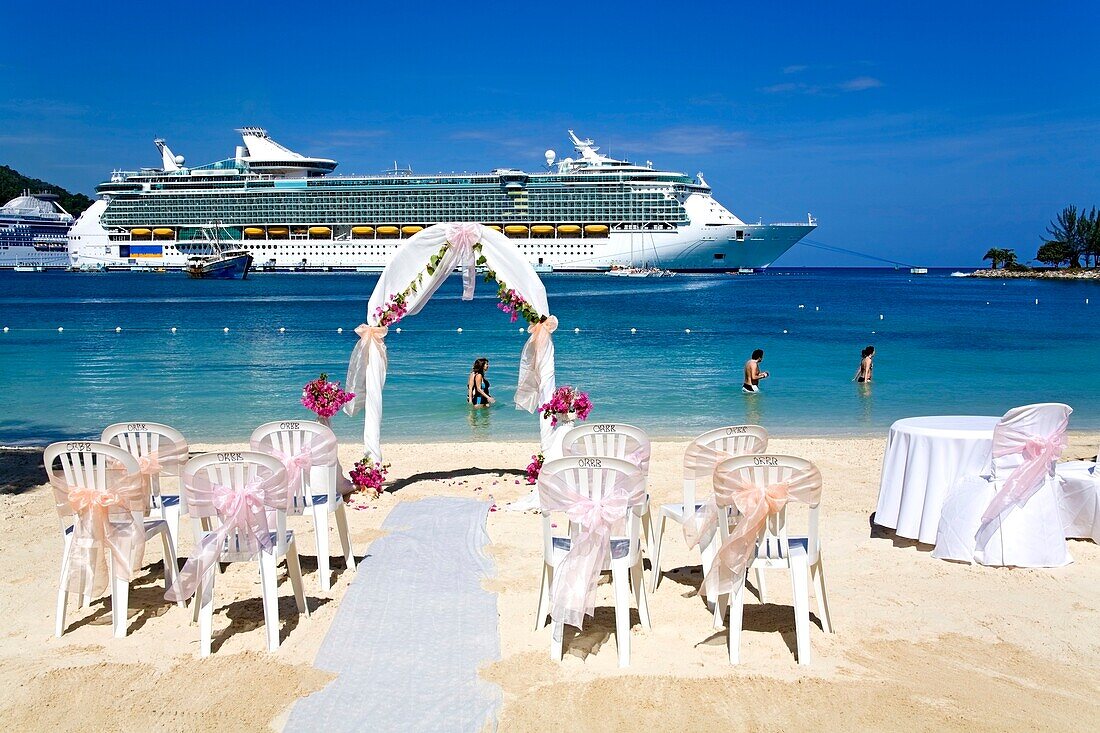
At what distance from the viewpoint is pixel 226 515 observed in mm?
3678

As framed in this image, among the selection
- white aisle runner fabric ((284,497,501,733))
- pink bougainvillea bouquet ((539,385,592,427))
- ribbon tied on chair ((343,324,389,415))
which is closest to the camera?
white aisle runner fabric ((284,497,501,733))

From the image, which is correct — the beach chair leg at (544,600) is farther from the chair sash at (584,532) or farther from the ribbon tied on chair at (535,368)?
the ribbon tied on chair at (535,368)

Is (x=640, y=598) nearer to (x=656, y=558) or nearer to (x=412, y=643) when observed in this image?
(x=656, y=558)

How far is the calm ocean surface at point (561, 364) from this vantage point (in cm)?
1126

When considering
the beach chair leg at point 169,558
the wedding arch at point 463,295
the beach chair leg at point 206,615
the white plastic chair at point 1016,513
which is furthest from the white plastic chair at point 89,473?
the white plastic chair at point 1016,513

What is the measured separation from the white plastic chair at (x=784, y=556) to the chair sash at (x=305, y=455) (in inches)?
83.2

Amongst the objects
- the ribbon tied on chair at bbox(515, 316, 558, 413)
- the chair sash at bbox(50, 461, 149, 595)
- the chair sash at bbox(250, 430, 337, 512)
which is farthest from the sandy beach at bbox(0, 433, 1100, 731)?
the ribbon tied on chair at bbox(515, 316, 558, 413)

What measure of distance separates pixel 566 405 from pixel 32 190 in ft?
469

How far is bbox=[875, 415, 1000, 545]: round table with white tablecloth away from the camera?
15.7 feet

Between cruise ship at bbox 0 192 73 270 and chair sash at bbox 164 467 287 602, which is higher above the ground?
cruise ship at bbox 0 192 73 270

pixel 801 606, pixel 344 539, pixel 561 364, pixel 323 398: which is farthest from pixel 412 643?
pixel 561 364

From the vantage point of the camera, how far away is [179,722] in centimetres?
313

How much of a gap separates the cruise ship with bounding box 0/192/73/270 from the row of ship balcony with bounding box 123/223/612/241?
2416cm

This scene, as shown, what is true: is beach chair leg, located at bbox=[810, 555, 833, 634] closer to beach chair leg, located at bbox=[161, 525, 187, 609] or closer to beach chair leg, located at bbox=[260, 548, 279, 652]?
beach chair leg, located at bbox=[260, 548, 279, 652]
